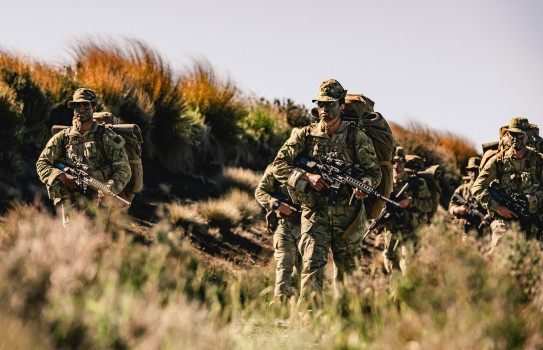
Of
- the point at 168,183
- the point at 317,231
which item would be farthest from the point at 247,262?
the point at 317,231

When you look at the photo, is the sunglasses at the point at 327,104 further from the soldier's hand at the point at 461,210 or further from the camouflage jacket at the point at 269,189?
the soldier's hand at the point at 461,210

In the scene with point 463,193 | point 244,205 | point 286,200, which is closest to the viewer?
point 286,200

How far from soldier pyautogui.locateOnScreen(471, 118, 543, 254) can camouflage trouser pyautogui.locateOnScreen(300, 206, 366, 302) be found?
2506 millimetres

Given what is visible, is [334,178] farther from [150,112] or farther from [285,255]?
[150,112]

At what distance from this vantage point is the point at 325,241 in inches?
245

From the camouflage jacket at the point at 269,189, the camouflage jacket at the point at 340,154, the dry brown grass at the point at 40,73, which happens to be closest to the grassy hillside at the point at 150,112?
the dry brown grass at the point at 40,73

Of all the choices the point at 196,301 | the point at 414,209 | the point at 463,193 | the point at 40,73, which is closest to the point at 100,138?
the point at 196,301

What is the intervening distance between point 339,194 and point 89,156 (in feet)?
9.40

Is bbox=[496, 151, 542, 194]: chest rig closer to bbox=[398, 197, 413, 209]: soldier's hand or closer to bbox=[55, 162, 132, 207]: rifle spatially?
bbox=[398, 197, 413, 209]: soldier's hand

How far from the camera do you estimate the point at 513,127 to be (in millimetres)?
8008

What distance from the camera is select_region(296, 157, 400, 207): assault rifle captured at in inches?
243

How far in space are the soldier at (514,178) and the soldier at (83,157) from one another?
452 centimetres

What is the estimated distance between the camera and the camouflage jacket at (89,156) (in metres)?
6.99

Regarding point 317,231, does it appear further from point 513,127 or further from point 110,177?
point 513,127
